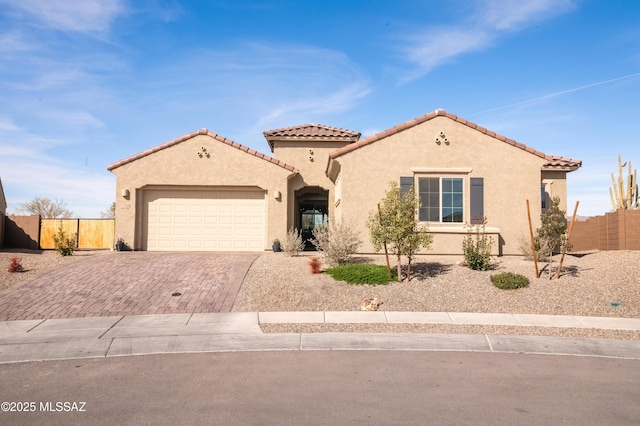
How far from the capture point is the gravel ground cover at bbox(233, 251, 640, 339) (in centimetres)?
1084

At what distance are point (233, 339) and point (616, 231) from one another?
16.7 meters

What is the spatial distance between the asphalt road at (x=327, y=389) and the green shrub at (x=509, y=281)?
5.06m

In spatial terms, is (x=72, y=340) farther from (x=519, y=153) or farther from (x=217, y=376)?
(x=519, y=153)

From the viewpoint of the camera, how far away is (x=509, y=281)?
14.0 m

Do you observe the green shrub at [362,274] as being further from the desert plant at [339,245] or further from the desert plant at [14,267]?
the desert plant at [14,267]

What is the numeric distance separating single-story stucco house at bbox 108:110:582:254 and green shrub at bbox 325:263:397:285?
3.97 m

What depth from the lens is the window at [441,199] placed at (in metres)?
18.6

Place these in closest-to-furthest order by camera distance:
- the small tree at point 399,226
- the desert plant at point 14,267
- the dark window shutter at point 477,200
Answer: the small tree at point 399,226 < the desert plant at point 14,267 < the dark window shutter at point 477,200

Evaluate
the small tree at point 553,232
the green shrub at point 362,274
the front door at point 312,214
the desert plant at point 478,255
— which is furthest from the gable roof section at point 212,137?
the small tree at point 553,232

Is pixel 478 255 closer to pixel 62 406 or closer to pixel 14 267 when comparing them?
pixel 62 406

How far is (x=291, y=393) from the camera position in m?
6.68

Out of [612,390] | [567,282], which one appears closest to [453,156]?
[567,282]

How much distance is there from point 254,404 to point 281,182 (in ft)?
51.5

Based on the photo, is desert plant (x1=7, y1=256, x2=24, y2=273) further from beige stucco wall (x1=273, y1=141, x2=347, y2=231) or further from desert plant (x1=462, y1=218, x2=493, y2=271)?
desert plant (x1=462, y1=218, x2=493, y2=271)
